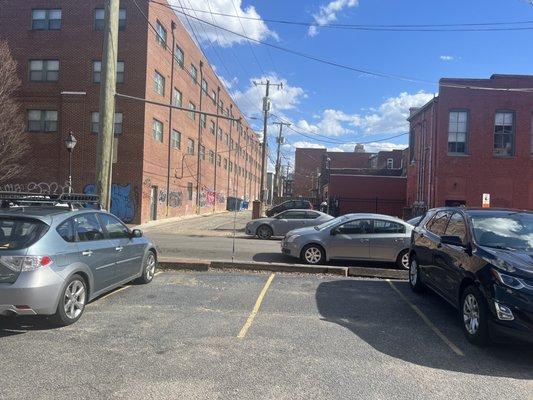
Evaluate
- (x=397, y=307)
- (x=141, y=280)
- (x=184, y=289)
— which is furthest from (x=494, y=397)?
(x=141, y=280)

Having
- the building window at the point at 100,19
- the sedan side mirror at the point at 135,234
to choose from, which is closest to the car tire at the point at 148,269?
the sedan side mirror at the point at 135,234

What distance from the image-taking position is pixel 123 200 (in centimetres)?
2820

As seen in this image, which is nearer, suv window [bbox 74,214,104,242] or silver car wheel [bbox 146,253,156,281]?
suv window [bbox 74,214,104,242]

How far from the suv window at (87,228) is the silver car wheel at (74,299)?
2.09 ft

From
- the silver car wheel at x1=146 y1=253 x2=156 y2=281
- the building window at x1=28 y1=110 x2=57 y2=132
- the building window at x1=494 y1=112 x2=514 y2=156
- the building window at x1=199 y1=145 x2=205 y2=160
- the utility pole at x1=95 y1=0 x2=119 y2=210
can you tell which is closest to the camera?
the silver car wheel at x1=146 y1=253 x2=156 y2=281

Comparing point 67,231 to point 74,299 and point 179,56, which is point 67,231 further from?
point 179,56

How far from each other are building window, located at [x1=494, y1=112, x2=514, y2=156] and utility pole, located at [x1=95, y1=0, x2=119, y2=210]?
2574cm

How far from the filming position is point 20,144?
27.3 metres

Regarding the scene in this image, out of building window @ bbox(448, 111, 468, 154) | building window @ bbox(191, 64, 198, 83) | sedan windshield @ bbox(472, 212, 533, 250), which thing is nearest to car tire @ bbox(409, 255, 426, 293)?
sedan windshield @ bbox(472, 212, 533, 250)

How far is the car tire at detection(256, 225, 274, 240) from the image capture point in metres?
20.1

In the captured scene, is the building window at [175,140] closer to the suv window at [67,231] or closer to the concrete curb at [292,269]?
the concrete curb at [292,269]

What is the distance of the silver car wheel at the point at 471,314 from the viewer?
18.4 feet

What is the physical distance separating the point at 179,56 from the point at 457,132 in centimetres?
2045

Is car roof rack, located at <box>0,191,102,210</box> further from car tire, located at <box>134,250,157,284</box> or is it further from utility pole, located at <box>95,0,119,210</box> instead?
utility pole, located at <box>95,0,119,210</box>
